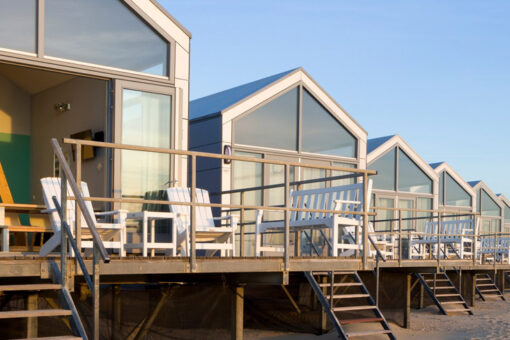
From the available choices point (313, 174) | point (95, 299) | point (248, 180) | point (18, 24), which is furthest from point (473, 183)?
point (95, 299)

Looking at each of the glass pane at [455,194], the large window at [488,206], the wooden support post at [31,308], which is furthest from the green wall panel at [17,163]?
the large window at [488,206]

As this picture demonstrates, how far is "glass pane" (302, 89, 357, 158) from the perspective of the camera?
41.6 feet

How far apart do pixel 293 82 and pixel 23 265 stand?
797 cm

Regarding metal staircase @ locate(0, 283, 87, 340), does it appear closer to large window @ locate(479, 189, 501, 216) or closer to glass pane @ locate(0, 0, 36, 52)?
glass pane @ locate(0, 0, 36, 52)

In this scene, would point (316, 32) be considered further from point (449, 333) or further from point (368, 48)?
point (449, 333)

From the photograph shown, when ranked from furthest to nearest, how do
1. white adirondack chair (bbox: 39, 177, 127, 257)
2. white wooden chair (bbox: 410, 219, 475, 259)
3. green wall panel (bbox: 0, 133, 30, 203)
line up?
white wooden chair (bbox: 410, 219, 475, 259)
green wall panel (bbox: 0, 133, 30, 203)
white adirondack chair (bbox: 39, 177, 127, 257)

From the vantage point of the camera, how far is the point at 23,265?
5199 millimetres

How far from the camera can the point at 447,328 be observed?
1061 cm

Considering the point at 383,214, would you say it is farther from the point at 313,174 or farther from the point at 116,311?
the point at 116,311

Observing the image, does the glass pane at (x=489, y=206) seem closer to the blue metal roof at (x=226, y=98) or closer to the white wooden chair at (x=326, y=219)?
the blue metal roof at (x=226, y=98)

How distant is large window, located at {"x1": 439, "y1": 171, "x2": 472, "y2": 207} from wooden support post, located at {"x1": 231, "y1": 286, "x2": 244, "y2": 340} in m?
11.0

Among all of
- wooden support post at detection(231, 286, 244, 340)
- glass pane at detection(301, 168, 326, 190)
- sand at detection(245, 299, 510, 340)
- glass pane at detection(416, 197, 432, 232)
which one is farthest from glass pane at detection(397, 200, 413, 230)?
wooden support post at detection(231, 286, 244, 340)

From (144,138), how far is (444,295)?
651 cm

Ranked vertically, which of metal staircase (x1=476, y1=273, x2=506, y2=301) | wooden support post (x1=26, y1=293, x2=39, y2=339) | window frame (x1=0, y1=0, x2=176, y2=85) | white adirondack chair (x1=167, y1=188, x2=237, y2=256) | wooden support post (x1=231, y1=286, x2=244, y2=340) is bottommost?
metal staircase (x1=476, y1=273, x2=506, y2=301)
